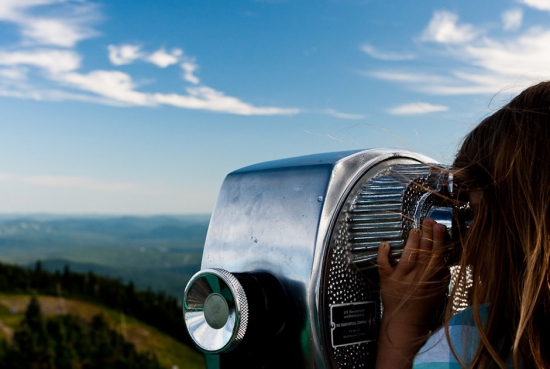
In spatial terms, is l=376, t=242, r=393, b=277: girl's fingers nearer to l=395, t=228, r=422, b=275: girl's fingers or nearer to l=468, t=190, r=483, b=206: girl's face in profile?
l=395, t=228, r=422, b=275: girl's fingers

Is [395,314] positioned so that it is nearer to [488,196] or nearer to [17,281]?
[488,196]

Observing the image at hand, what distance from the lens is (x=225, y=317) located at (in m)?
0.90

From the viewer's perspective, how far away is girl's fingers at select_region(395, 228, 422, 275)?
34.6 inches

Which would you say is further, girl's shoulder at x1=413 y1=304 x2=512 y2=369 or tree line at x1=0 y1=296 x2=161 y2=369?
tree line at x1=0 y1=296 x2=161 y2=369

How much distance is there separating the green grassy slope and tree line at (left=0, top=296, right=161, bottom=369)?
0.05 meters

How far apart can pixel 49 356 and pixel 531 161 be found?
5.21 m

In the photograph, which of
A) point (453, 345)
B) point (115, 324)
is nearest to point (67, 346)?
point (115, 324)

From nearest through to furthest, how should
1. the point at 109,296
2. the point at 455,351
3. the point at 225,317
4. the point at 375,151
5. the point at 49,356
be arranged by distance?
the point at 455,351 < the point at 225,317 < the point at 375,151 < the point at 49,356 < the point at 109,296

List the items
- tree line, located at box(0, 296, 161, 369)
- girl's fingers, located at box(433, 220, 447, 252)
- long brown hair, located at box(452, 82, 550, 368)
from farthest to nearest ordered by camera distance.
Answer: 1. tree line, located at box(0, 296, 161, 369)
2. girl's fingers, located at box(433, 220, 447, 252)
3. long brown hair, located at box(452, 82, 550, 368)

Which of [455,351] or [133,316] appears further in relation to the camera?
[133,316]

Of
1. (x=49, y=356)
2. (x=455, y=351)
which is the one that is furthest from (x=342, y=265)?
(x=49, y=356)

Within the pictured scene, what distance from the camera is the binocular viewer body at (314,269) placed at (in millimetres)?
907

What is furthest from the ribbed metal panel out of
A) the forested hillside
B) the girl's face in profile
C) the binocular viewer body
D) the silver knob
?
the forested hillside

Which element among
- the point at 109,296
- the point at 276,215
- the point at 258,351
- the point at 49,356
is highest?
the point at 276,215
